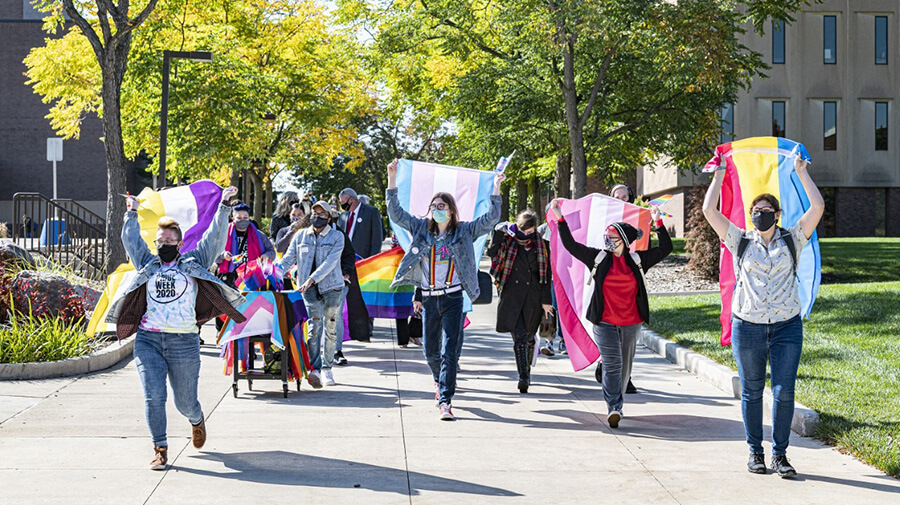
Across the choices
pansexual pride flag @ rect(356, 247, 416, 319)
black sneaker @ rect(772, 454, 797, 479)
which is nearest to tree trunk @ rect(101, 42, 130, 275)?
pansexual pride flag @ rect(356, 247, 416, 319)

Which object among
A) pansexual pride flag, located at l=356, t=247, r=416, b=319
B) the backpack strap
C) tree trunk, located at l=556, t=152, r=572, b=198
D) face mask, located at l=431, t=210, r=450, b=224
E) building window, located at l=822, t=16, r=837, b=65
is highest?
building window, located at l=822, t=16, r=837, b=65

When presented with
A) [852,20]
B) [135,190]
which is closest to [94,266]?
[852,20]

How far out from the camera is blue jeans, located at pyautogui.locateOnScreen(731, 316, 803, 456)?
6.79m

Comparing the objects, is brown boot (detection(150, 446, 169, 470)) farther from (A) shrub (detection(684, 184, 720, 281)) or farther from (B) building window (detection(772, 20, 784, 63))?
(B) building window (detection(772, 20, 784, 63))

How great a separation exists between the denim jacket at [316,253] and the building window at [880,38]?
45.5 metres

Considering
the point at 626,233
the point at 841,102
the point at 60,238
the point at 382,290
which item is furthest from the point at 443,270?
the point at 841,102

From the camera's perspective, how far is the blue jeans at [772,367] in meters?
6.79

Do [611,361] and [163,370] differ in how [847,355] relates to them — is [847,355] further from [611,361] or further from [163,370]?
[163,370]

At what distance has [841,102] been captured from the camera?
49.0 meters

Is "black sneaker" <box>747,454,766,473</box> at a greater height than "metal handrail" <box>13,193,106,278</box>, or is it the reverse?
"metal handrail" <box>13,193,106,278</box>

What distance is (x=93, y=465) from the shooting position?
6.72 meters

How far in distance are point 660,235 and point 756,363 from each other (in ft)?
7.50

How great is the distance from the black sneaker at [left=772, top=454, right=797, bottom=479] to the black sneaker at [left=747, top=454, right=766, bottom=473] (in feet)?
0.26

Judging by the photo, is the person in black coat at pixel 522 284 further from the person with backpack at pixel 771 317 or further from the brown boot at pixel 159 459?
the brown boot at pixel 159 459
